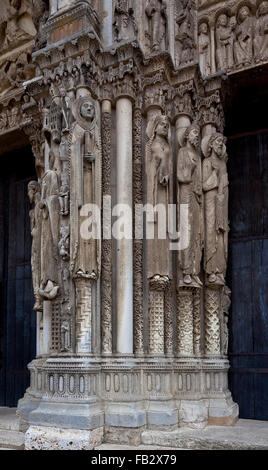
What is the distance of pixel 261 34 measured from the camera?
280 inches

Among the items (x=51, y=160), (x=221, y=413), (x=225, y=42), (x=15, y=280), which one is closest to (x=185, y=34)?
(x=225, y=42)

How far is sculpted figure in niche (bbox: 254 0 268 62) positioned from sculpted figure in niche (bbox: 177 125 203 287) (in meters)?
1.35

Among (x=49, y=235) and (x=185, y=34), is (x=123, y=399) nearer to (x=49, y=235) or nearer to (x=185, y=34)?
(x=49, y=235)

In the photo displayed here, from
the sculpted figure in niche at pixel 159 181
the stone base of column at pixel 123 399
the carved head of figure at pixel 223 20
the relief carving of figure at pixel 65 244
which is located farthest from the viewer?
the carved head of figure at pixel 223 20

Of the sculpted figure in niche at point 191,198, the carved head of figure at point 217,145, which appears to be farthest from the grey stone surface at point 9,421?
the carved head of figure at point 217,145

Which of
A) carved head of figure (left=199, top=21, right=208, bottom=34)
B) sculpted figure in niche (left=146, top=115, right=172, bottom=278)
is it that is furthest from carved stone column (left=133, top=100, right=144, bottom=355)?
carved head of figure (left=199, top=21, right=208, bottom=34)

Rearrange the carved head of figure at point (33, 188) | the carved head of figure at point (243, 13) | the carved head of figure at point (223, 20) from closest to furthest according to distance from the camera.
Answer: the carved head of figure at point (243, 13)
the carved head of figure at point (223, 20)
the carved head of figure at point (33, 188)

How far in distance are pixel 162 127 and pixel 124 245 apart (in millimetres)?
1527

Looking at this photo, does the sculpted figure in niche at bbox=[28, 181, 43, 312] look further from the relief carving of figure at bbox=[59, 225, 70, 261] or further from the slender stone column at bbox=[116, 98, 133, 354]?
the slender stone column at bbox=[116, 98, 133, 354]

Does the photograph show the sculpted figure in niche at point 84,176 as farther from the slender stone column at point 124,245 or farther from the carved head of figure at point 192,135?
the carved head of figure at point 192,135

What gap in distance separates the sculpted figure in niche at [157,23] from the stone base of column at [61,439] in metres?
4.75

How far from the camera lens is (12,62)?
9.25 metres

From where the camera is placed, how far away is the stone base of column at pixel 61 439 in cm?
543
